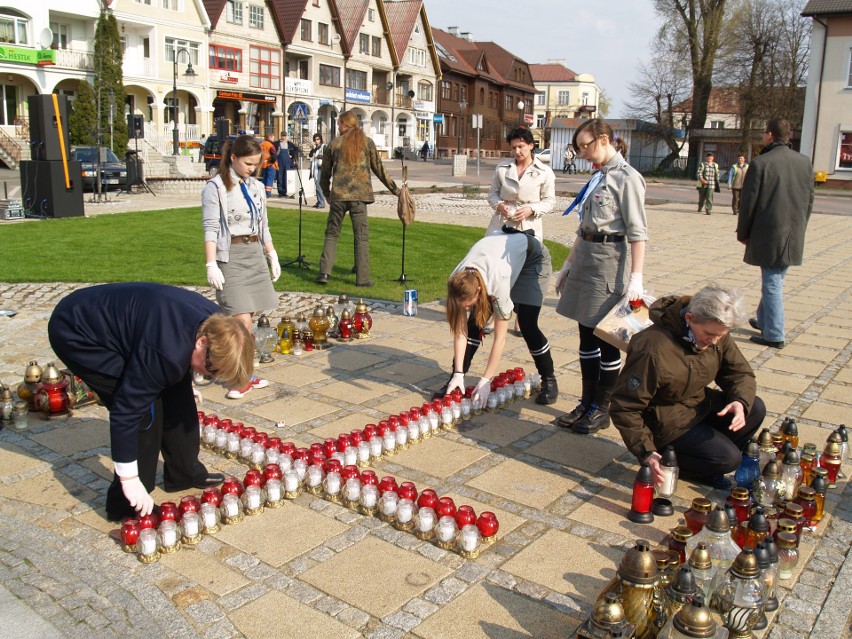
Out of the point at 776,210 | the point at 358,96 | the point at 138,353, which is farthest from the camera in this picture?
the point at 358,96

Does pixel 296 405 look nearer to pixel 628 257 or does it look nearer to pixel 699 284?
pixel 628 257

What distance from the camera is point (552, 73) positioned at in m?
113

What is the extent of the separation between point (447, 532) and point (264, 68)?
53.3 metres

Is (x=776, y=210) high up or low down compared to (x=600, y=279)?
up

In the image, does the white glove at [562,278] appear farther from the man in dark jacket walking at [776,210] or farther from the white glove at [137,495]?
the white glove at [137,495]

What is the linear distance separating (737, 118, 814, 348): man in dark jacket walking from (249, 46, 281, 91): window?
158 feet

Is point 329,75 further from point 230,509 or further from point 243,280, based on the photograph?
point 230,509

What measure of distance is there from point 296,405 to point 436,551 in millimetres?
2401

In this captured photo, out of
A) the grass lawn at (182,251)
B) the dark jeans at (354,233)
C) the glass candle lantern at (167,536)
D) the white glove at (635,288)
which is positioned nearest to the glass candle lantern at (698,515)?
the white glove at (635,288)

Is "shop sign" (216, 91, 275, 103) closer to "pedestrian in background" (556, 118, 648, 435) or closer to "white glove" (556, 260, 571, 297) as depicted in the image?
"white glove" (556, 260, 571, 297)

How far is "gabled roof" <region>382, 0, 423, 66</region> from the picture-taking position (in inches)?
2618

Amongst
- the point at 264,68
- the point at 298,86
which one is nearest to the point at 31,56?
the point at 264,68

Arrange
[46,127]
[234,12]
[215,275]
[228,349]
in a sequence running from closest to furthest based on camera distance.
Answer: [228,349] → [215,275] → [46,127] → [234,12]

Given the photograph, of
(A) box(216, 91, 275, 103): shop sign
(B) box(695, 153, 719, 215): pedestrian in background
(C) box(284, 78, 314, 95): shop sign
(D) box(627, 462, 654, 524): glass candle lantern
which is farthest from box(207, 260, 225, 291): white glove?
(C) box(284, 78, 314, 95): shop sign
